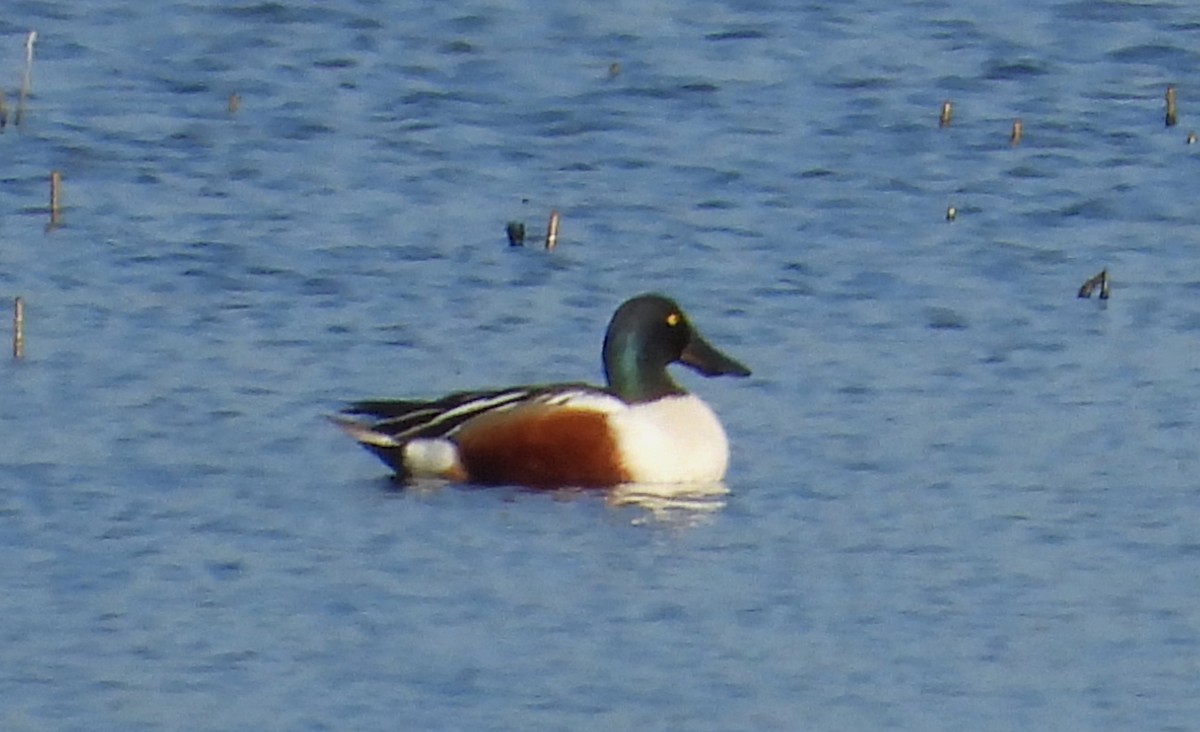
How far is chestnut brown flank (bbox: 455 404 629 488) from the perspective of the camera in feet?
38.6

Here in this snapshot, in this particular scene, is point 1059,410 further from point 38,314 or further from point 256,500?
point 38,314

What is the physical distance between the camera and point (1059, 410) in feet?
39.8

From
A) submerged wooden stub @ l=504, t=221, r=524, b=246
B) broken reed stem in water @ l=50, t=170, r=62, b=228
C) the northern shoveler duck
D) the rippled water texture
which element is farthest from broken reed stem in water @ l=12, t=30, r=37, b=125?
the northern shoveler duck

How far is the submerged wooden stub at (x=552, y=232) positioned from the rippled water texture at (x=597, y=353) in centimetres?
9

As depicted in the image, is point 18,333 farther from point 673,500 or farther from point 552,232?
point 552,232

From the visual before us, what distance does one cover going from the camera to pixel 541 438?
11.8m

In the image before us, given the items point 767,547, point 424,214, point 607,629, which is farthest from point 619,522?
point 424,214

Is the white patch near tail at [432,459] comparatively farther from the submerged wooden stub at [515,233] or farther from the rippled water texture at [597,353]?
the submerged wooden stub at [515,233]

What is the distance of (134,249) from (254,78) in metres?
3.56

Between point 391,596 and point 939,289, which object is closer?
point 391,596

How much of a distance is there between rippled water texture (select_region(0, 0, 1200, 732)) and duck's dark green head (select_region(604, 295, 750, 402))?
223 millimetres

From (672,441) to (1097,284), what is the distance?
2.59 metres

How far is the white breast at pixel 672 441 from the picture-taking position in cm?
1160

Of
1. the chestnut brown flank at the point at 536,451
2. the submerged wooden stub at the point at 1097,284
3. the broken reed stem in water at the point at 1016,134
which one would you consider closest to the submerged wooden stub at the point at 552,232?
the submerged wooden stub at the point at 1097,284
